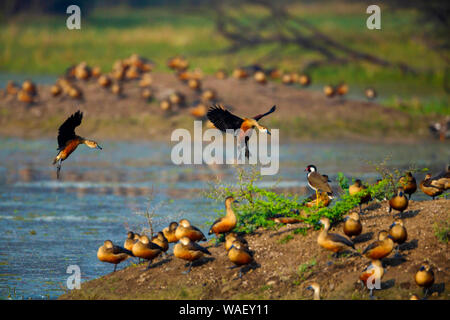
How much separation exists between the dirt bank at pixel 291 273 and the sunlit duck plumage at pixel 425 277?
224 mm

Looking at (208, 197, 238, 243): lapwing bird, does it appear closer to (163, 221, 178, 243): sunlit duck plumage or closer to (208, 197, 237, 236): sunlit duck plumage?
(208, 197, 237, 236): sunlit duck plumage

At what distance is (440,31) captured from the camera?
35250mm

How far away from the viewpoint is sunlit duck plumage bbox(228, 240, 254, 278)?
1002cm

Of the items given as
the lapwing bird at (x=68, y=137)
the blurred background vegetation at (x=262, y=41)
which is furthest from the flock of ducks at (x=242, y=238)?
the blurred background vegetation at (x=262, y=41)

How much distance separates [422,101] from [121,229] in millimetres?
19533

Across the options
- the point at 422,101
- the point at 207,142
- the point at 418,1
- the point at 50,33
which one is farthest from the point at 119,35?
the point at 207,142

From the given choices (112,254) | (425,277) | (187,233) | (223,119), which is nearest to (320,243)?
(425,277)

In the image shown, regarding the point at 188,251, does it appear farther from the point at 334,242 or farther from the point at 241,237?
the point at 334,242

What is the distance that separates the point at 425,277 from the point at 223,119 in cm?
403

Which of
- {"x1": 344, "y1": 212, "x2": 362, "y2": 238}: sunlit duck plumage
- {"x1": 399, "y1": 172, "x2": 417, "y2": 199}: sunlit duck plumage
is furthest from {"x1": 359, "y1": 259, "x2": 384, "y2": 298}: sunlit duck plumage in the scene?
{"x1": 399, "y1": 172, "x2": 417, "y2": 199}: sunlit duck plumage

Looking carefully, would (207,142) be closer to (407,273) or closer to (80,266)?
(80,266)

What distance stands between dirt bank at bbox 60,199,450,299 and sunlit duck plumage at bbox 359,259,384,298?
0.36 feet

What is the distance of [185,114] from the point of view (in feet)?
86.3

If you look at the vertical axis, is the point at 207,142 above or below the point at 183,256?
above
